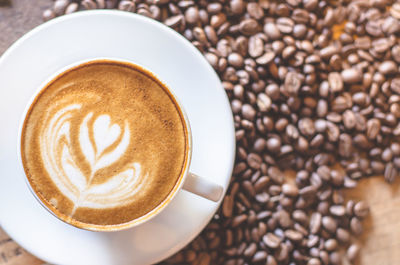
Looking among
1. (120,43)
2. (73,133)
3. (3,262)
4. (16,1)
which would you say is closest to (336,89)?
(120,43)

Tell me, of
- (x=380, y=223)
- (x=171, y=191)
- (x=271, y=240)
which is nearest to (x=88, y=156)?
(x=171, y=191)

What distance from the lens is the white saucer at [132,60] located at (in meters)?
1.08

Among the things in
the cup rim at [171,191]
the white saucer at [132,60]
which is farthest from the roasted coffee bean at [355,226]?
the cup rim at [171,191]

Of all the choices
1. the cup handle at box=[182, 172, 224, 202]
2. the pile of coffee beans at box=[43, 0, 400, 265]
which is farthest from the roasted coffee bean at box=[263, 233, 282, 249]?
the cup handle at box=[182, 172, 224, 202]

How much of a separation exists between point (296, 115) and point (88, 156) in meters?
0.80

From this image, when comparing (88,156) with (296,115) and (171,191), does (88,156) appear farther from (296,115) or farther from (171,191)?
(296,115)

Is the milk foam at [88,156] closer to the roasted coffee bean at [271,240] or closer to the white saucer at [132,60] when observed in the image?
the white saucer at [132,60]

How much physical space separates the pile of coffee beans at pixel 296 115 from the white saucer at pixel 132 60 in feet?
0.91

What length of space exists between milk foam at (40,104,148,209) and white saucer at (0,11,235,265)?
0.57ft

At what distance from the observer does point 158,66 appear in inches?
44.3

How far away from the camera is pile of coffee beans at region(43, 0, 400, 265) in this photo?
1.42 metres

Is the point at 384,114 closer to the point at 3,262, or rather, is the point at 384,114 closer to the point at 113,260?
the point at 113,260

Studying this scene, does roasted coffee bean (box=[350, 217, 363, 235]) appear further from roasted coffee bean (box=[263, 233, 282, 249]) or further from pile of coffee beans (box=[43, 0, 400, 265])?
roasted coffee bean (box=[263, 233, 282, 249])

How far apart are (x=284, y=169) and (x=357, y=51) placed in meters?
0.51
